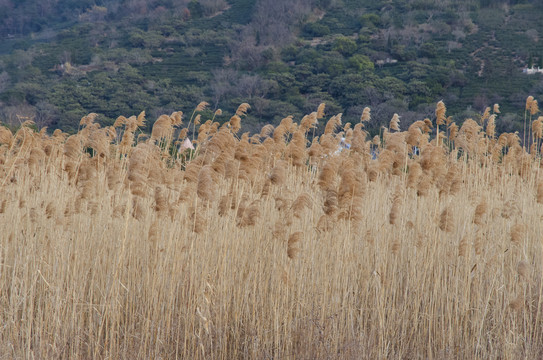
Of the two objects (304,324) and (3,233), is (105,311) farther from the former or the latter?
(3,233)

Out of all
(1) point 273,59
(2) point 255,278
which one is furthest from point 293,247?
(1) point 273,59

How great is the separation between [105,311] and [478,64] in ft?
124

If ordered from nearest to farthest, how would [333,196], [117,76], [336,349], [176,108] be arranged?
[336,349]
[333,196]
[176,108]
[117,76]

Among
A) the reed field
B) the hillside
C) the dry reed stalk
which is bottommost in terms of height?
the hillside

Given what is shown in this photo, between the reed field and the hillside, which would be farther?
the hillside

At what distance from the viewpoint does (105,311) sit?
3.38m

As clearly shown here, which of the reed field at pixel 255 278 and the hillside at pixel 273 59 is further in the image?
the hillside at pixel 273 59

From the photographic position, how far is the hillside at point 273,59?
31.8m

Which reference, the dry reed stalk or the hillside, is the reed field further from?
the hillside

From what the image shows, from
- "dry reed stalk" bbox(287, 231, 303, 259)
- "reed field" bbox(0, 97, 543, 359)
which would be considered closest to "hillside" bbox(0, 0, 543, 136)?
"reed field" bbox(0, 97, 543, 359)

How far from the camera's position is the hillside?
31.8 meters

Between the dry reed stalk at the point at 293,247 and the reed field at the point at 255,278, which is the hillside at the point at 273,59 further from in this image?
the dry reed stalk at the point at 293,247

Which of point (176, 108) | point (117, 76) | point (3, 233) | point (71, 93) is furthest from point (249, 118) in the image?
point (3, 233)

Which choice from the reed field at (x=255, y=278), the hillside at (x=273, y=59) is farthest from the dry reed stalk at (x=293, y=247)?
the hillside at (x=273, y=59)
